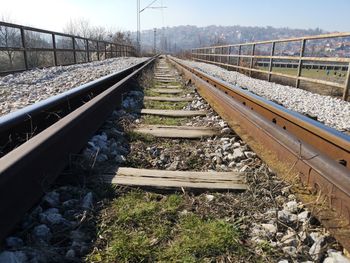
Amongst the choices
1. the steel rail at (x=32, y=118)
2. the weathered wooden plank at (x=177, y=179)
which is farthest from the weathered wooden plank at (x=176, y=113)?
the weathered wooden plank at (x=177, y=179)

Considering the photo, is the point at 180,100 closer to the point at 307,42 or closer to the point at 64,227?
the point at 64,227

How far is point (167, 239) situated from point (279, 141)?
3.60 feet

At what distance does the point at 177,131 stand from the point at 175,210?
1895 millimetres

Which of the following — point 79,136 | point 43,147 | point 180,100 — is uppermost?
point 43,147

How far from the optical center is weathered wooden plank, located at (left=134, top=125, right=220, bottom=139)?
380 cm

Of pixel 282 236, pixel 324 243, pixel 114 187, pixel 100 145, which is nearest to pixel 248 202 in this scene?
pixel 282 236

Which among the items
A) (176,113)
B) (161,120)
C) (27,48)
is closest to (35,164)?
(161,120)

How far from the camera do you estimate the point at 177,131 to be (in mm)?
3961

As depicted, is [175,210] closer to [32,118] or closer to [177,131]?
[32,118]

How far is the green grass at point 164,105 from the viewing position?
574 centimetres

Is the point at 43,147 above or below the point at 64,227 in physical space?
above

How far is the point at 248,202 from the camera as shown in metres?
2.21

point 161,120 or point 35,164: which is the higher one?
point 35,164

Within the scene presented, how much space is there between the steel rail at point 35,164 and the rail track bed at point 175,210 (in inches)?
1.4
